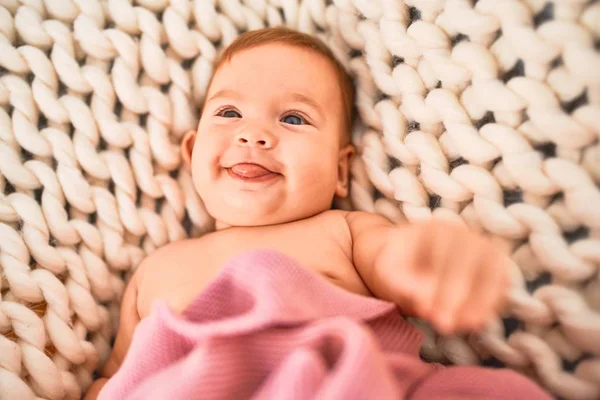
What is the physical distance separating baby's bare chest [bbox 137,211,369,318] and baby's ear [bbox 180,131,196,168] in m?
0.14

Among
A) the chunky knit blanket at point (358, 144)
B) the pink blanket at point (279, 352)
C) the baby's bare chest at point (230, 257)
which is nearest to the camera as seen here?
the pink blanket at point (279, 352)

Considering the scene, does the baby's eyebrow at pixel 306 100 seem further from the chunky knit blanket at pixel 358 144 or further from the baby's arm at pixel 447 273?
the baby's arm at pixel 447 273

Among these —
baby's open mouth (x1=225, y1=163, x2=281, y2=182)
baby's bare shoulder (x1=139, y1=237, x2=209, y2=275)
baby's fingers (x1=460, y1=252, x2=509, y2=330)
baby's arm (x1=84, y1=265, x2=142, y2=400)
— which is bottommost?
baby's arm (x1=84, y1=265, x2=142, y2=400)

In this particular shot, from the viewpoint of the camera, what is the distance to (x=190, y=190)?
873 millimetres

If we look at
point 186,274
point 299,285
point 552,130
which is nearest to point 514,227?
point 552,130

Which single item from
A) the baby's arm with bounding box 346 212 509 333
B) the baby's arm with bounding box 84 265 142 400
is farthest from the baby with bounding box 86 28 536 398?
the baby's arm with bounding box 346 212 509 333

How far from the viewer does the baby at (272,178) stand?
0.74 meters

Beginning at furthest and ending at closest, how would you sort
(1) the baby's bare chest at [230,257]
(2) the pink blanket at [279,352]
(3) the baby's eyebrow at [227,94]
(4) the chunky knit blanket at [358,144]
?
(3) the baby's eyebrow at [227,94] < (1) the baby's bare chest at [230,257] < (4) the chunky knit blanket at [358,144] < (2) the pink blanket at [279,352]

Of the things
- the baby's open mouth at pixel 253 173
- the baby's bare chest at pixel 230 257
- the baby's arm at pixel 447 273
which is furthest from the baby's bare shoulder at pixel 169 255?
the baby's arm at pixel 447 273

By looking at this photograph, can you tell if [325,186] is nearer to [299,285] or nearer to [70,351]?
[299,285]

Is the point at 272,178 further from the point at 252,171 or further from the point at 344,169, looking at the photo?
the point at 344,169

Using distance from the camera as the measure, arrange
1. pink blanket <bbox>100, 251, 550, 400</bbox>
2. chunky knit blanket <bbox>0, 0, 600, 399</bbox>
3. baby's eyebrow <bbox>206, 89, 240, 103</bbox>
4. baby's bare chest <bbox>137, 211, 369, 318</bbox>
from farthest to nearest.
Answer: baby's eyebrow <bbox>206, 89, 240, 103</bbox> → baby's bare chest <bbox>137, 211, 369, 318</bbox> → chunky knit blanket <bbox>0, 0, 600, 399</bbox> → pink blanket <bbox>100, 251, 550, 400</bbox>

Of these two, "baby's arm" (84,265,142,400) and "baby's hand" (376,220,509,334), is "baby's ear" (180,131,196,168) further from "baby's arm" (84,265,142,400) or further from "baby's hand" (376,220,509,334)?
"baby's hand" (376,220,509,334)

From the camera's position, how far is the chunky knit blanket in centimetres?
58
